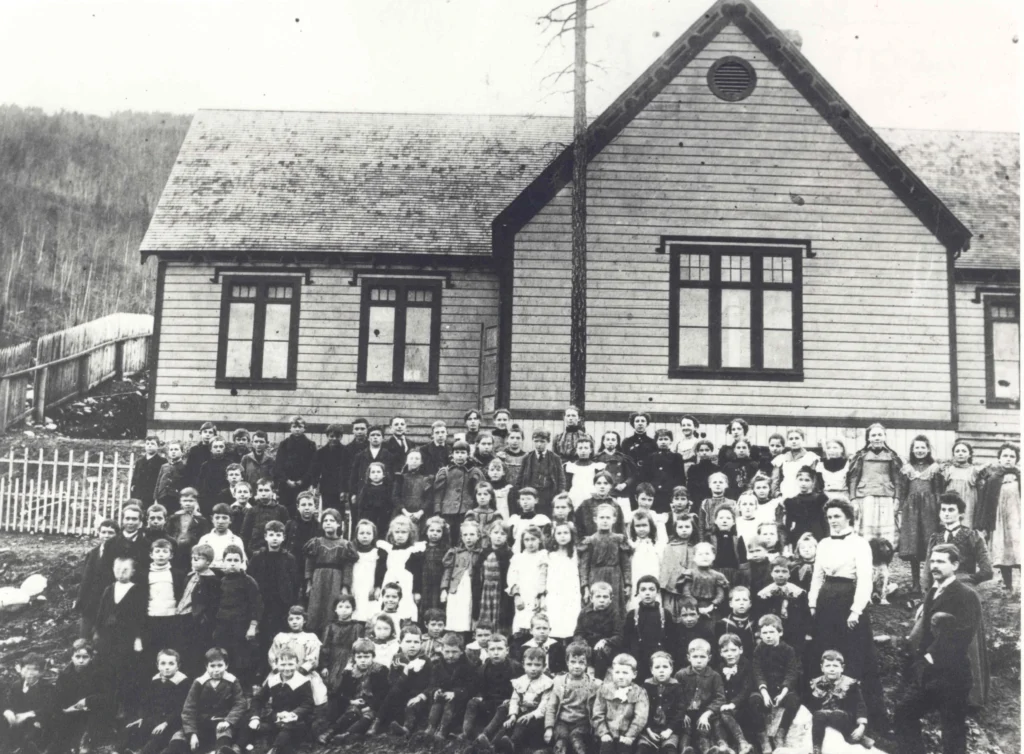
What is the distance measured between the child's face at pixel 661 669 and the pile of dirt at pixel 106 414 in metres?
8.88

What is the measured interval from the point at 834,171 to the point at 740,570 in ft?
21.0

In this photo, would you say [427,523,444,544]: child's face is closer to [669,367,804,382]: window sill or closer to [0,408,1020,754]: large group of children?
[0,408,1020,754]: large group of children

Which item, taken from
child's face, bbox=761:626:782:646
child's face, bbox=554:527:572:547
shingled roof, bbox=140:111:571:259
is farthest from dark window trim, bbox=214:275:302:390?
child's face, bbox=761:626:782:646

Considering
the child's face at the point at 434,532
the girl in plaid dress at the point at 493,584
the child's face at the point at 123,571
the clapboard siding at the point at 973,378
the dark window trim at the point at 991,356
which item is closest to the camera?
the girl in plaid dress at the point at 493,584

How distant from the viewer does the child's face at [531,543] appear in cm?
825

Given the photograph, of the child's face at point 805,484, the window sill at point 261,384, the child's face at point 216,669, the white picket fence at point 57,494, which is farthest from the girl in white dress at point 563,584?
the window sill at point 261,384

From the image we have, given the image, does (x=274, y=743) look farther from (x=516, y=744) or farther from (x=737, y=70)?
(x=737, y=70)

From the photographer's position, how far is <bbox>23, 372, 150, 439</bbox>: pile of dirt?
12.4m

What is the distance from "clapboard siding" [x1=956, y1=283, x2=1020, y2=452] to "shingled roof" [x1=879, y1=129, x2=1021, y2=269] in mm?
552

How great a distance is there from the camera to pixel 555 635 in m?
8.05

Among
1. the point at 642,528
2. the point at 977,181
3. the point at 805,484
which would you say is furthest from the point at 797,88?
the point at 642,528

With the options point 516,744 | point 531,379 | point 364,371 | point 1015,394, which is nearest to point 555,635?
point 516,744

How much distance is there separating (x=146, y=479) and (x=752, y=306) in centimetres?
787

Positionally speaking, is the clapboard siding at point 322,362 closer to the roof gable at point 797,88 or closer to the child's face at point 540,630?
the roof gable at point 797,88
